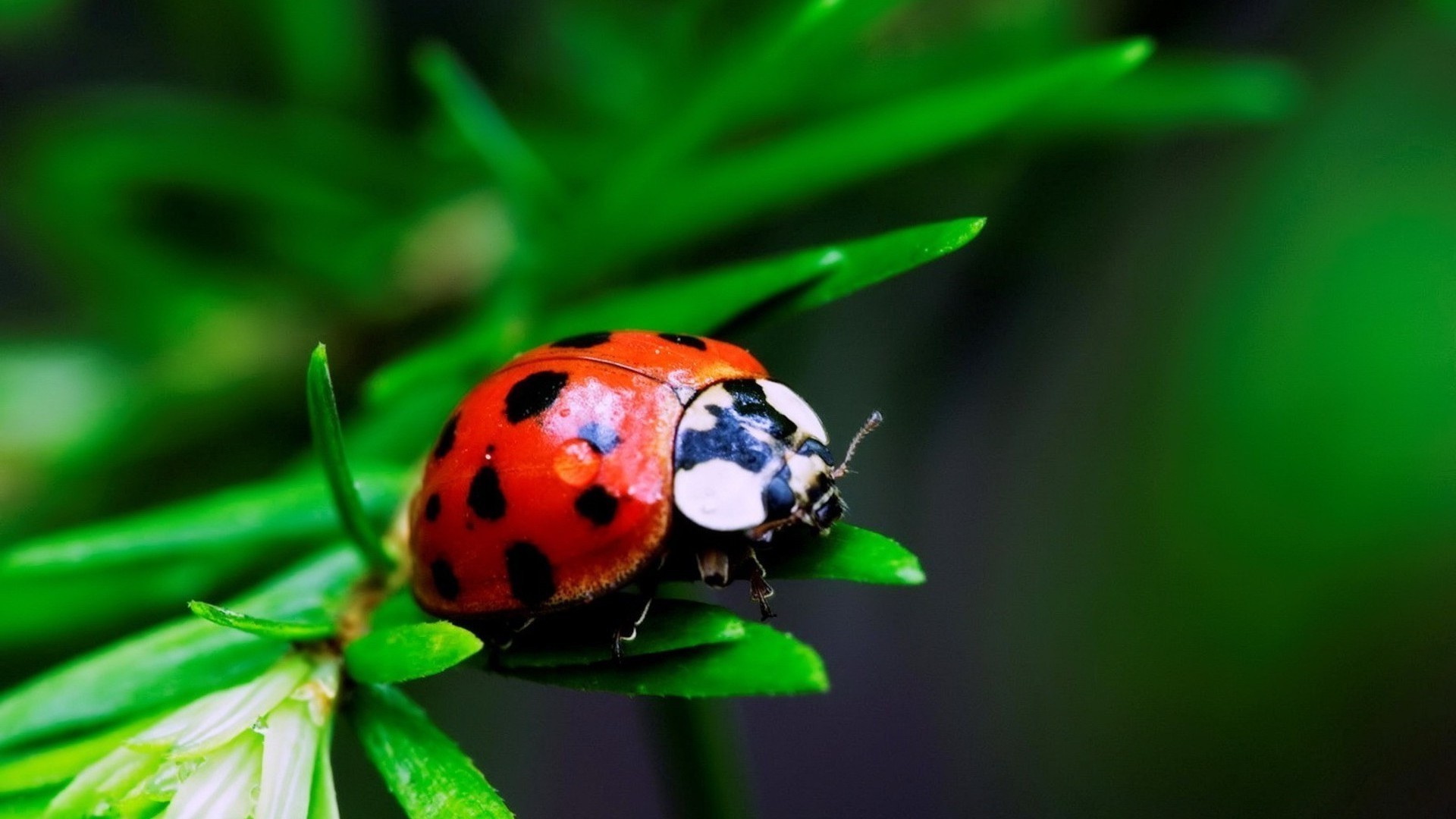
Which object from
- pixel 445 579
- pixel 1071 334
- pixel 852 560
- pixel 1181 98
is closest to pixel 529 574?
pixel 445 579

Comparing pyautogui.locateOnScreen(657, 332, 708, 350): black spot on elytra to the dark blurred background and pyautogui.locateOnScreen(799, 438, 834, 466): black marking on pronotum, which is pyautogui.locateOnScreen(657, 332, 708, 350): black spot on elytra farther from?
the dark blurred background

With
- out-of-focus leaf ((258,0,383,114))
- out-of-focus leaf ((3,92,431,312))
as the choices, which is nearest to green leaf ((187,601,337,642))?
out-of-focus leaf ((3,92,431,312))

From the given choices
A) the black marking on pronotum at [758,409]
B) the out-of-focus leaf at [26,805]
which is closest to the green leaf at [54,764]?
the out-of-focus leaf at [26,805]

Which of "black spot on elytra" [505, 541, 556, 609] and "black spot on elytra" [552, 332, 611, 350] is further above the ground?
"black spot on elytra" [552, 332, 611, 350]

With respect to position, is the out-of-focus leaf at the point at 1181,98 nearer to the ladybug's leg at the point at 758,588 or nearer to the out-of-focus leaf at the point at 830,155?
the out-of-focus leaf at the point at 830,155

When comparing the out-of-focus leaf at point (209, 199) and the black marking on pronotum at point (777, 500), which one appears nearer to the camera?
the black marking on pronotum at point (777, 500)

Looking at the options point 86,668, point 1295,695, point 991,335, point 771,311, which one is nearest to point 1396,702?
point 1295,695
